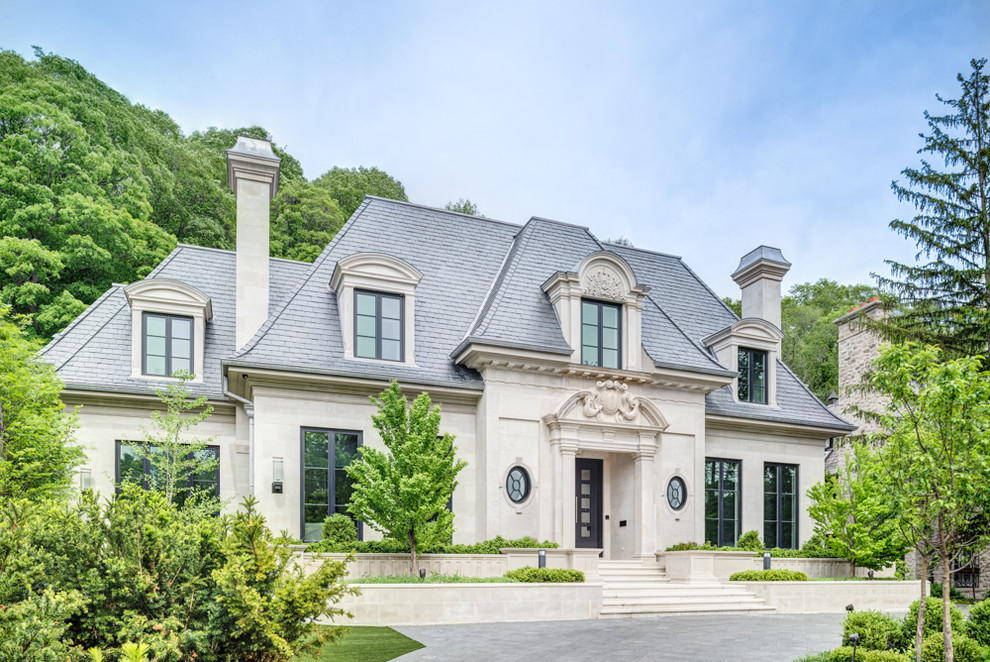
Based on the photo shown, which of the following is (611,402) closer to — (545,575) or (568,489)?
(568,489)

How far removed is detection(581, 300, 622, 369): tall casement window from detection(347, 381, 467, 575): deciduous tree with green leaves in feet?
20.4

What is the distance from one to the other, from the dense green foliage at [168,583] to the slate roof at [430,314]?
9582 millimetres

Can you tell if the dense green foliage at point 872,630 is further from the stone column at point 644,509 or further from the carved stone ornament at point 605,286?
the carved stone ornament at point 605,286

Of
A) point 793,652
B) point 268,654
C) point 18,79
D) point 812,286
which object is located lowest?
point 793,652

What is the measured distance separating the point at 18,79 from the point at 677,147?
32552 millimetres

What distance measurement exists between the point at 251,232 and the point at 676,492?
1502 centimetres

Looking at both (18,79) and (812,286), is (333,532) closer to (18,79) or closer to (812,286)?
(18,79)

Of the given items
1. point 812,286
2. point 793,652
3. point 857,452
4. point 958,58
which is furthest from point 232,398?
point 812,286

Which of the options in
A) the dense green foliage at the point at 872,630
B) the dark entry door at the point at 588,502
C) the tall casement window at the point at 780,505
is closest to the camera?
the dense green foliage at the point at 872,630

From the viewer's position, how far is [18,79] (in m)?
34.1

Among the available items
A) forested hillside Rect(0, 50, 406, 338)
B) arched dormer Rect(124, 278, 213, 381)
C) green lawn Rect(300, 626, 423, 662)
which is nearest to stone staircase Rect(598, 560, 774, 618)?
green lawn Rect(300, 626, 423, 662)

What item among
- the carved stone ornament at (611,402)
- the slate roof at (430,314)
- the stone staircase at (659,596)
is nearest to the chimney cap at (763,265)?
the slate roof at (430,314)

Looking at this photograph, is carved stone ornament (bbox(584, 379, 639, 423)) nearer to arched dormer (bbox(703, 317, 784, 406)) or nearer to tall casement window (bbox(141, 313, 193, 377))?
arched dormer (bbox(703, 317, 784, 406))

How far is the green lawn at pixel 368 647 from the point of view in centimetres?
1008
